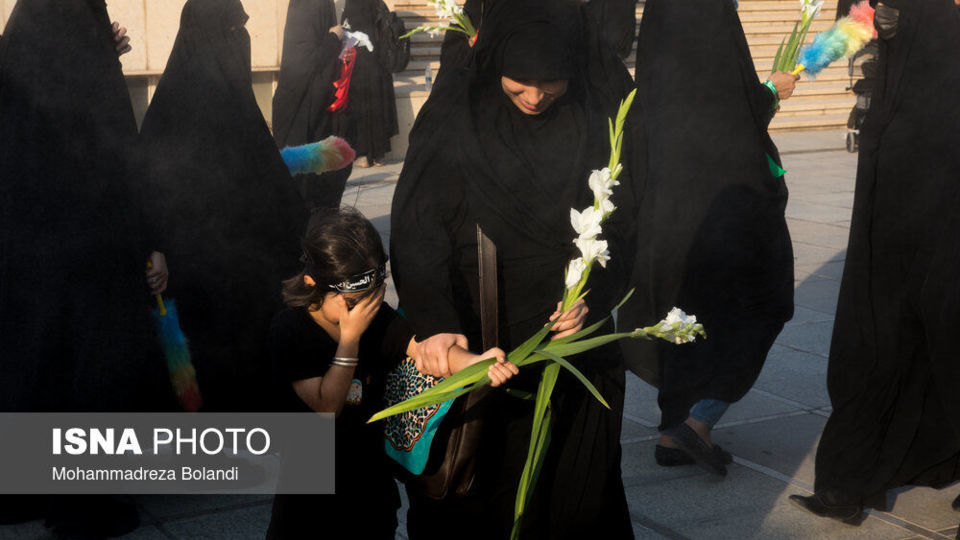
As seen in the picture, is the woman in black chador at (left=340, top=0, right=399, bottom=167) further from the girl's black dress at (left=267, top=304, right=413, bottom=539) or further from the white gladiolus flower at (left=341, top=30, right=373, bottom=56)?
the girl's black dress at (left=267, top=304, right=413, bottom=539)

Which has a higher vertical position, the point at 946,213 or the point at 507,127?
the point at 507,127

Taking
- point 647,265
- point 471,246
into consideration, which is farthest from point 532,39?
point 647,265

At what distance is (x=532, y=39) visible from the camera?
2943 mm

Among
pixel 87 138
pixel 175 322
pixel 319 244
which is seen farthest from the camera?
pixel 175 322

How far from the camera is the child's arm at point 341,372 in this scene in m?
2.81

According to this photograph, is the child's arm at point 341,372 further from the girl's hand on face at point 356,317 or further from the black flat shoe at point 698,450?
the black flat shoe at point 698,450

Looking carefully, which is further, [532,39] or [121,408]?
[121,408]

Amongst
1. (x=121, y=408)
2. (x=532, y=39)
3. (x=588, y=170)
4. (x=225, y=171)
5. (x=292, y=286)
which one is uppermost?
(x=532, y=39)

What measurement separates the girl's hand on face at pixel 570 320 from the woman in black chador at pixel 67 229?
1.95 metres

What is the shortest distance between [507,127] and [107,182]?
1669 millimetres

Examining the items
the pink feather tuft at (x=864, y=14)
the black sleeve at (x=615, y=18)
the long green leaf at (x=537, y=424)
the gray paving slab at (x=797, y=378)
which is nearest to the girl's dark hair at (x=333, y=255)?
the long green leaf at (x=537, y=424)

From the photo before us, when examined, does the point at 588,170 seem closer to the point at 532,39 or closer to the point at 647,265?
the point at 532,39

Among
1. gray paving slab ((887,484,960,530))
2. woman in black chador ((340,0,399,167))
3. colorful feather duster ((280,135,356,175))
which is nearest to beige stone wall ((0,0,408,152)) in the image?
woman in black chador ((340,0,399,167))

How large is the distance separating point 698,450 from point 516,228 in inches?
79.3
